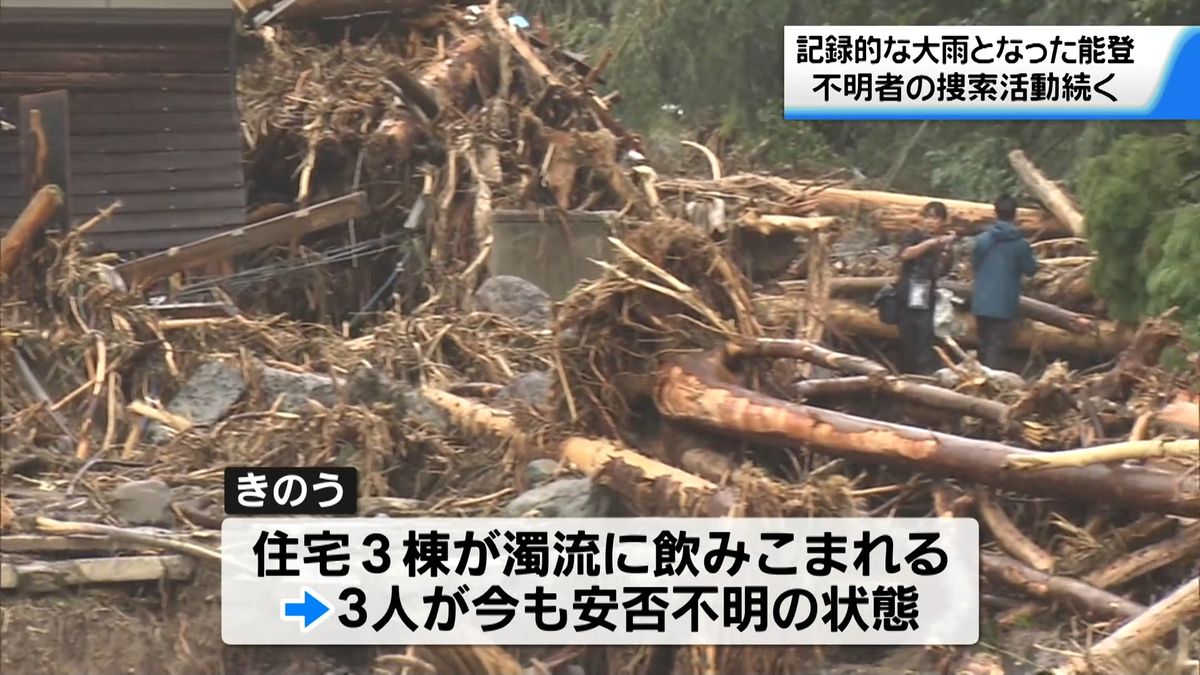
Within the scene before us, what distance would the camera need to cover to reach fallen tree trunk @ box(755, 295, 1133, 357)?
3552 millimetres

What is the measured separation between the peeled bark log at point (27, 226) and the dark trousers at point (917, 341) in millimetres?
1860

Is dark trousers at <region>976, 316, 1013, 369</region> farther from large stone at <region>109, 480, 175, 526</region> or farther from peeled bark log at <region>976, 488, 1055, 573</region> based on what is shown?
large stone at <region>109, 480, 175, 526</region>

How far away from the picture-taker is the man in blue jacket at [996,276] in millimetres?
3410

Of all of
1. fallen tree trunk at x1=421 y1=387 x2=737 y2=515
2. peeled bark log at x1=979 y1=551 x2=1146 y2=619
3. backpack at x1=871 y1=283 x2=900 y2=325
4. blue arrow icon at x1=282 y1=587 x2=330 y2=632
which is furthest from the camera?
backpack at x1=871 y1=283 x2=900 y2=325

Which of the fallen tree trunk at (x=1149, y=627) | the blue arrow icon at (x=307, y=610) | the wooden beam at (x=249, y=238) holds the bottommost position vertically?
the fallen tree trunk at (x=1149, y=627)

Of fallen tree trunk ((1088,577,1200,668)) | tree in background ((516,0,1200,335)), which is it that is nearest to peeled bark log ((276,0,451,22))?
tree in background ((516,0,1200,335))

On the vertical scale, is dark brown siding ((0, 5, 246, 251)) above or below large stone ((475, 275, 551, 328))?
above

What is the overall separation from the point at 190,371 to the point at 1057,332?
1.98 m

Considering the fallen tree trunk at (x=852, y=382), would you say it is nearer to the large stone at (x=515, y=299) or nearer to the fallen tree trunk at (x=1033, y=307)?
the fallen tree trunk at (x=1033, y=307)

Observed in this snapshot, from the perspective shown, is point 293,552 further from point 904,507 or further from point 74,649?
point 904,507

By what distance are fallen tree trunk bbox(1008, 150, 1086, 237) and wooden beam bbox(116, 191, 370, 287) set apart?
1.89 metres
